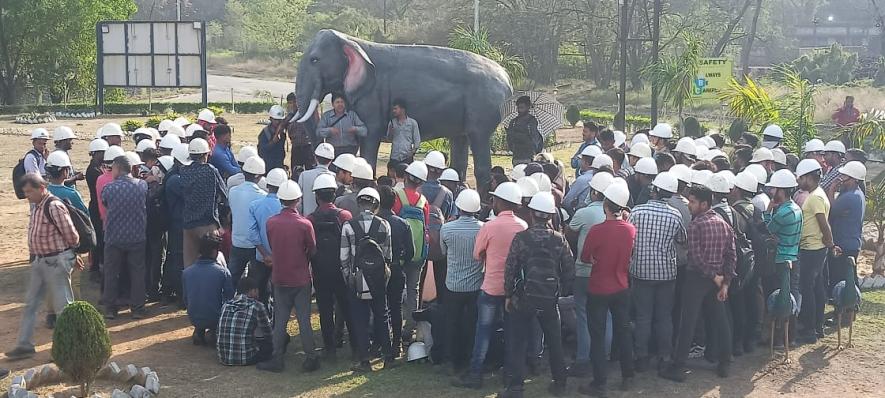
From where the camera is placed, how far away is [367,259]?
8570 millimetres

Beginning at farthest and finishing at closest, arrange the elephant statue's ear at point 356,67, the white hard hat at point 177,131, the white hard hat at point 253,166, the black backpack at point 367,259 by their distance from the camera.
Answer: the elephant statue's ear at point 356,67, the white hard hat at point 177,131, the white hard hat at point 253,166, the black backpack at point 367,259

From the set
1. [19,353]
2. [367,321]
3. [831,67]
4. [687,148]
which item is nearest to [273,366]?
[367,321]

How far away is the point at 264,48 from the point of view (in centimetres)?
7306

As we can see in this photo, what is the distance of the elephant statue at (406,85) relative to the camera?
14.0m

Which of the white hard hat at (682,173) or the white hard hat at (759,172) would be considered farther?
the white hard hat at (759,172)

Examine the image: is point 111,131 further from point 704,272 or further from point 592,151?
point 704,272

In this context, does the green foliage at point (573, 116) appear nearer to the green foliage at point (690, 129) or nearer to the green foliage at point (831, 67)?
the green foliage at point (690, 129)

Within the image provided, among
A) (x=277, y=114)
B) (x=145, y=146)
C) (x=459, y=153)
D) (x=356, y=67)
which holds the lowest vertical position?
(x=459, y=153)

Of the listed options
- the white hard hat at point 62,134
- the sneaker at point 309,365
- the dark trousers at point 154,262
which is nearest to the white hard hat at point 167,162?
the dark trousers at point 154,262

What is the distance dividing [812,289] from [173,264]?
700cm

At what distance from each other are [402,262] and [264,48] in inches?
2604

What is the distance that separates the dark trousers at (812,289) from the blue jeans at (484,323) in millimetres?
3528

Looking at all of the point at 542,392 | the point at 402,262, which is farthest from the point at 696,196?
the point at 402,262

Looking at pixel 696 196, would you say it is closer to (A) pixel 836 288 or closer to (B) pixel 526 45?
(A) pixel 836 288
